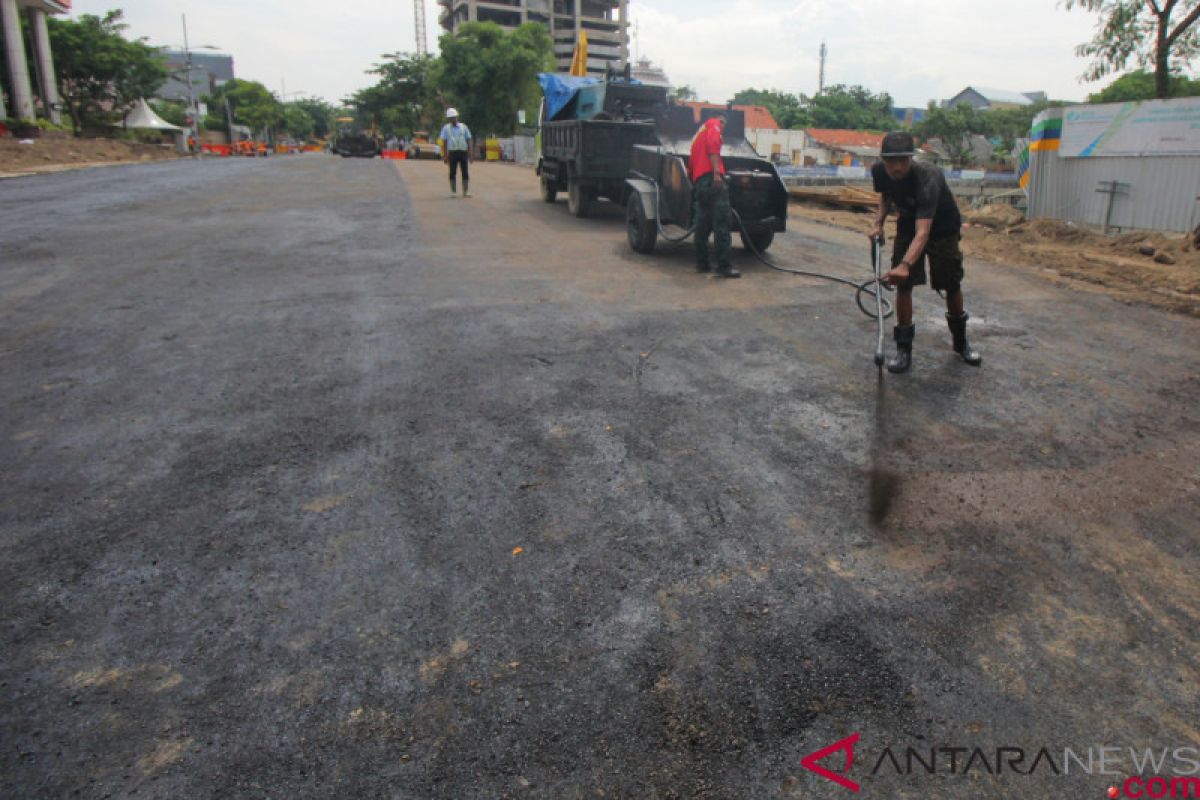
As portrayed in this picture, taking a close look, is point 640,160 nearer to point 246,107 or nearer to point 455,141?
point 455,141

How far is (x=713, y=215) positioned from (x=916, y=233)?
12.5 ft

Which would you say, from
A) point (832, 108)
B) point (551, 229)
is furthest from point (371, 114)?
point (551, 229)

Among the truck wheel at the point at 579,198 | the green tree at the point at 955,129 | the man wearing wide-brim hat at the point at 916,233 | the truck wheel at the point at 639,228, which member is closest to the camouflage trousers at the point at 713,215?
the truck wheel at the point at 639,228

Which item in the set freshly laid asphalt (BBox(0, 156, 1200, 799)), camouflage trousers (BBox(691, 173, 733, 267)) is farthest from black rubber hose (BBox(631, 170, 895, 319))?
freshly laid asphalt (BBox(0, 156, 1200, 799))

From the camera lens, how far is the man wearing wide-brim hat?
520cm

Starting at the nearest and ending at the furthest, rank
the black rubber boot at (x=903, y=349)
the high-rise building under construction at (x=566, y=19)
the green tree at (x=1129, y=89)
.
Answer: the black rubber boot at (x=903, y=349) < the green tree at (x=1129, y=89) < the high-rise building under construction at (x=566, y=19)

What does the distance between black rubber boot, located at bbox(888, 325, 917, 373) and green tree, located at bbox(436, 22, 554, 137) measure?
5172cm

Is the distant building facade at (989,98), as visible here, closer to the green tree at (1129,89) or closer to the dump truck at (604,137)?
the green tree at (1129,89)

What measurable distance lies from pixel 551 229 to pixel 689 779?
438 inches

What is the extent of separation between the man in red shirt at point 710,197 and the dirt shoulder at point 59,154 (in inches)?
844

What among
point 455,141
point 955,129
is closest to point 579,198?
point 455,141

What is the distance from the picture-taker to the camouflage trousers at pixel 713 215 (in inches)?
341

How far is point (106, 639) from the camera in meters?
2.55

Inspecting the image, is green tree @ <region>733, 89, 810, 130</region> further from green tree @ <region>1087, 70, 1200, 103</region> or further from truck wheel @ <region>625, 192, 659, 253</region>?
truck wheel @ <region>625, 192, 659, 253</region>
